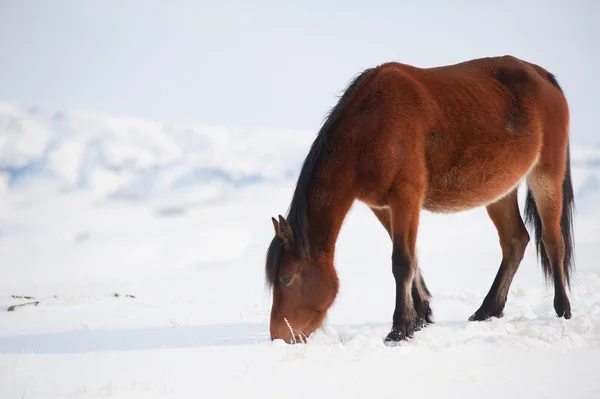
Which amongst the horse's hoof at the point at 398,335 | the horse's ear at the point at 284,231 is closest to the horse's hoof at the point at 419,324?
the horse's hoof at the point at 398,335

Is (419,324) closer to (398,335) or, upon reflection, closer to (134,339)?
(398,335)

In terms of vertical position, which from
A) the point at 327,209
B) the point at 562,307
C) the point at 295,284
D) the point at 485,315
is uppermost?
the point at 327,209

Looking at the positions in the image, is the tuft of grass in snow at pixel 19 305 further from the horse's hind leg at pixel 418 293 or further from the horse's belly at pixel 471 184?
the horse's belly at pixel 471 184

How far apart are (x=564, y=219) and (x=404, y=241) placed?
282 centimetres

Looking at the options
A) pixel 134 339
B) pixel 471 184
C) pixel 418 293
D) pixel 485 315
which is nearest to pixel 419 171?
pixel 471 184

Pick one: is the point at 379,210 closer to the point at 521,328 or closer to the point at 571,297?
the point at 521,328

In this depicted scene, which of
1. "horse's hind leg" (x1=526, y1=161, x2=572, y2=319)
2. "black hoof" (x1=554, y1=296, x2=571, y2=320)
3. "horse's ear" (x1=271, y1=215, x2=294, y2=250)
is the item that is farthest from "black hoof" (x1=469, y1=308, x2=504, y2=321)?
"horse's ear" (x1=271, y1=215, x2=294, y2=250)

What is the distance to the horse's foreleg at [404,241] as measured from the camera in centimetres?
538

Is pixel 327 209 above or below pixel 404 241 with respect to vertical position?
above

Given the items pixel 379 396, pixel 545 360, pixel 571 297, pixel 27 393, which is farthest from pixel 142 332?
pixel 571 297

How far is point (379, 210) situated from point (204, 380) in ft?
10.5

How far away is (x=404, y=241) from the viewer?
542 cm

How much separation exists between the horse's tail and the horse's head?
10.7 ft

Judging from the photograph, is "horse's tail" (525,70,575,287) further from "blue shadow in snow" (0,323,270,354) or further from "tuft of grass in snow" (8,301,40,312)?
"tuft of grass in snow" (8,301,40,312)
